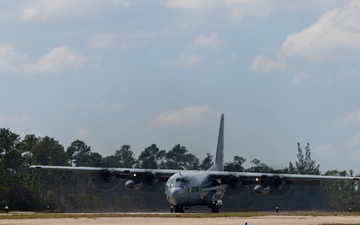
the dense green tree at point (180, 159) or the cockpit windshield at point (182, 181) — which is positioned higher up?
the dense green tree at point (180, 159)

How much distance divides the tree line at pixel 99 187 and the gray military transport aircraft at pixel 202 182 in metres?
2.52

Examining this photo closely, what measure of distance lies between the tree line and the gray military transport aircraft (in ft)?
8.27

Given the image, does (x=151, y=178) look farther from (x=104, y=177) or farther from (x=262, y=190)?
(x=262, y=190)

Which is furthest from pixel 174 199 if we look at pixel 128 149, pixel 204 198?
pixel 128 149

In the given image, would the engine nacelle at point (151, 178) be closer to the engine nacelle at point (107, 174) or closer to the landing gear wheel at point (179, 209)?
the engine nacelle at point (107, 174)

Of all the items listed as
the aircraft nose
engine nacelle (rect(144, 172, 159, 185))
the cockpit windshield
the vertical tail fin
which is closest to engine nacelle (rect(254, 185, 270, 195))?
the cockpit windshield

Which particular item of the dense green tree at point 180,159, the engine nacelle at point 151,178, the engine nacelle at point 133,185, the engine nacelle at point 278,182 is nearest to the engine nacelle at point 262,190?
the engine nacelle at point 278,182

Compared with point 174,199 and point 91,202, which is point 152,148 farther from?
point 174,199

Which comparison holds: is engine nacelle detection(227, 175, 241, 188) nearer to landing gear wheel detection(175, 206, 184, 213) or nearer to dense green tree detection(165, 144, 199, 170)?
landing gear wheel detection(175, 206, 184, 213)

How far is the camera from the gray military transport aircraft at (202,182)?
81.3m

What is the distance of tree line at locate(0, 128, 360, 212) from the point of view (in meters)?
99.0

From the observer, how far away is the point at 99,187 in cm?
9394

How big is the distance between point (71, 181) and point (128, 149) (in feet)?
176

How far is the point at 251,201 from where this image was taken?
112 m
